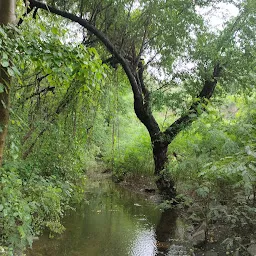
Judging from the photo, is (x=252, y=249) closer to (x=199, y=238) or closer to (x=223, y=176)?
(x=223, y=176)

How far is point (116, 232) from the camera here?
A: 6.25 metres

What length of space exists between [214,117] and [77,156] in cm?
291

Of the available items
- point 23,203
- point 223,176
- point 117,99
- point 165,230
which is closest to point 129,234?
point 165,230

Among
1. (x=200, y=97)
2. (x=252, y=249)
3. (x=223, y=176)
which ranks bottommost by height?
(x=252, y=249)

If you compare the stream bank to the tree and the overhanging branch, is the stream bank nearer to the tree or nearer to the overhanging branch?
the tree

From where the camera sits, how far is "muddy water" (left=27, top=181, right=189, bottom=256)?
5297 millimetres

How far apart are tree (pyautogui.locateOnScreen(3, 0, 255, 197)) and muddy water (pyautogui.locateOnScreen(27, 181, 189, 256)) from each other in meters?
1.26

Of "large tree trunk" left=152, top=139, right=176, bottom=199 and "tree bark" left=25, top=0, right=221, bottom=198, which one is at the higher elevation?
"tree bark" left=25, top=0, right=221, bottom=198

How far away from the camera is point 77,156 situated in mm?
5488

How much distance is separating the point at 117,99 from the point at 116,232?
272 centimetres

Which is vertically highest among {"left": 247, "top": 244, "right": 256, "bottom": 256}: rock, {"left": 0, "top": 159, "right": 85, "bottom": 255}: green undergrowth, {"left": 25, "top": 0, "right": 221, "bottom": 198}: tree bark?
{"left": 25, "top": 0, "right": 221, "bottom": 198}: tree bark

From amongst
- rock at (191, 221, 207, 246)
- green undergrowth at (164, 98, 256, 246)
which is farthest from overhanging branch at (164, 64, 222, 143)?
rock at (191, 221, 207, 246)

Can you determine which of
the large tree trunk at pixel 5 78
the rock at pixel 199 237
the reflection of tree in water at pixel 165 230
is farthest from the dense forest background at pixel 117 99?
the reflection of tree in water at pixel 165 230

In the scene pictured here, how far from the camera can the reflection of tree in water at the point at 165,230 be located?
5578 mm
